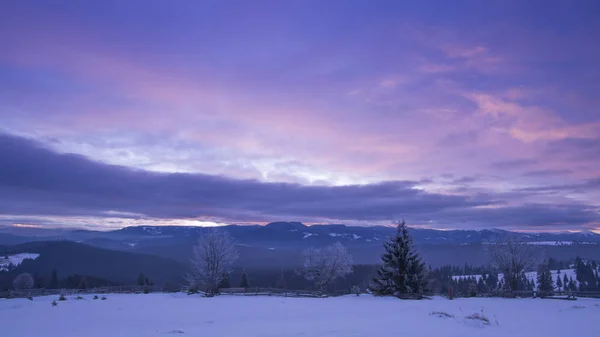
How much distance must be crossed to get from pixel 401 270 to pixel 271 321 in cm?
2342

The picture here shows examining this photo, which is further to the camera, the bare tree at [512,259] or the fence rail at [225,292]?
the bare tree at [512,259]

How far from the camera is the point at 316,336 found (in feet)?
48.3

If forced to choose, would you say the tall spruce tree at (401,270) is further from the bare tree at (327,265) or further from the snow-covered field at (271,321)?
the bare tree at (327,265)

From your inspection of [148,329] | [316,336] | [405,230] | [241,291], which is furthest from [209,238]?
[316,336]

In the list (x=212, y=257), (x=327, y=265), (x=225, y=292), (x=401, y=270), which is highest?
(x=401, y=270)

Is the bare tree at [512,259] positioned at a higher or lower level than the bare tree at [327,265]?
higher

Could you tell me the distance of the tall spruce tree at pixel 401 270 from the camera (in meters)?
38.3

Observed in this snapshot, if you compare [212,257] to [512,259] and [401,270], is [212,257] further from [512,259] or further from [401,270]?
[512,259]

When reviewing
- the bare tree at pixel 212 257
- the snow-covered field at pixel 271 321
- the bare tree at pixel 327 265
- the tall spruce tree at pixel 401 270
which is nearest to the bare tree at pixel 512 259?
the tall spruce tree at pixel 401 270

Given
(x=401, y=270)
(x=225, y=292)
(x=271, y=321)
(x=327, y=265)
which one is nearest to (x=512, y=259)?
Result: (x=401, y=270)

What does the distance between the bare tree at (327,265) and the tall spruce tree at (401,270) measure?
97.3 feet

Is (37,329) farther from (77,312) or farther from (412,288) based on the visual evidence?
(412,288)

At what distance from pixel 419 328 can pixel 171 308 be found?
17.4 meters

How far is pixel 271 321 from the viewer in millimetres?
19391
